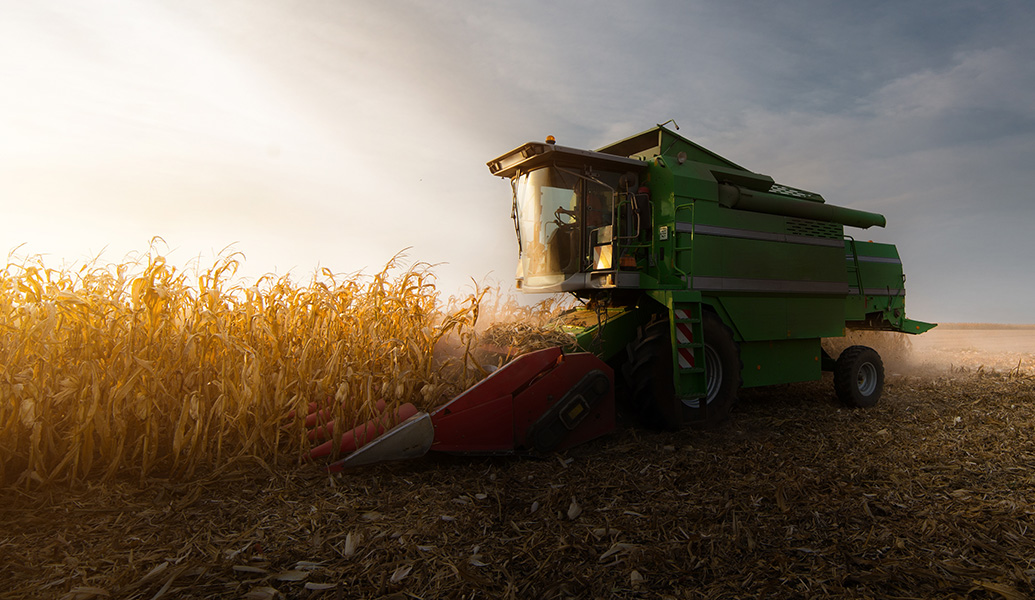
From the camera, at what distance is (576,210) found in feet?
19.7

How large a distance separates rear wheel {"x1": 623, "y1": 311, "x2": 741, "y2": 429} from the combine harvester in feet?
0.05

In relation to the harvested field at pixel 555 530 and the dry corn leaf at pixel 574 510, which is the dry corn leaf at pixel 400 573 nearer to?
the harvested field at pixel 555 530

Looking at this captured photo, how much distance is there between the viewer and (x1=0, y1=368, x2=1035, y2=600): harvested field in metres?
2.63

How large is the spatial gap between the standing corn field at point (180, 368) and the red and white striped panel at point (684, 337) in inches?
80.1

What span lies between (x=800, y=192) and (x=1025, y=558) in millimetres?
5726

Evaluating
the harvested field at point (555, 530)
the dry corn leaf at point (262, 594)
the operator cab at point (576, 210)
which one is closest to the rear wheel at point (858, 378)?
the harvested field at point (555, 530)

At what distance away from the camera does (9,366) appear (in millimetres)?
3777

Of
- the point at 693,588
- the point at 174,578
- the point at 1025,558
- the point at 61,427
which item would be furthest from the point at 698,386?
the point at 61,427

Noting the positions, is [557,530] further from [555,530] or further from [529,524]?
[529,524]

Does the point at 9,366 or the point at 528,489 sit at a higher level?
the point at 9,366

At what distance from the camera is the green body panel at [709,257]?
19.0 ft

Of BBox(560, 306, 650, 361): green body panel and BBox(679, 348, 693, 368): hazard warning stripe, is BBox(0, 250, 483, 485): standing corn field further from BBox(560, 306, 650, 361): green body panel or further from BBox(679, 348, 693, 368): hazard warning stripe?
BBox(679, 348, 693, 368): hazard warning stripe

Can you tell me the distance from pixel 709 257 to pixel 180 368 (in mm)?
5045

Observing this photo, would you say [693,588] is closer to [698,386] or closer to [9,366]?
[698,386]
